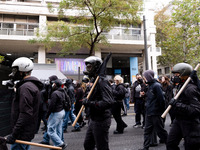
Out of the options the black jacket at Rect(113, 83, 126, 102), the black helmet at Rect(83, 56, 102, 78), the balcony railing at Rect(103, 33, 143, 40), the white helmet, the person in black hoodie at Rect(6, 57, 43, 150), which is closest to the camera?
the person in black hoodie at Rect(6, 57, 43, 150)

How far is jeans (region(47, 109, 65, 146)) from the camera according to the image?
4.35 m

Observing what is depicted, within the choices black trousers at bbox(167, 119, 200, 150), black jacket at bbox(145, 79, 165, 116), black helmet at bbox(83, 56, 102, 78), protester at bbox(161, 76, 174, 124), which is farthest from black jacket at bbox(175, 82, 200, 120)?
protester at bbox(161, 76, 174, 124)

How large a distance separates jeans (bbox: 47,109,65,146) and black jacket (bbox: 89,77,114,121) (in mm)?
2000

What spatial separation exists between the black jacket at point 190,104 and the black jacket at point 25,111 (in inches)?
86.2

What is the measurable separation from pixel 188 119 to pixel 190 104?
271 mm

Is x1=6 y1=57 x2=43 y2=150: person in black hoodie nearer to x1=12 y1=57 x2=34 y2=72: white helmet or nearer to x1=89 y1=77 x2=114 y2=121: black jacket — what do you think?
x1=12 y1=57 x2=34 y2=72: white helmet

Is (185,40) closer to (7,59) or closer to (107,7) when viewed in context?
(107,7)

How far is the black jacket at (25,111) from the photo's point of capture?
7.63ft

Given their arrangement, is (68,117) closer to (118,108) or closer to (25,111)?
(118,108)

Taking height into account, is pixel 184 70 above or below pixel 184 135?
above

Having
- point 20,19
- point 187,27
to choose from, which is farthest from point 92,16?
point 20,19

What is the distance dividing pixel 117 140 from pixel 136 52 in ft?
60.0

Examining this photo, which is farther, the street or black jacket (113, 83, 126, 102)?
black jacket (113, 83, 126, 102)

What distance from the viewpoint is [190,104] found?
9.16 ft
